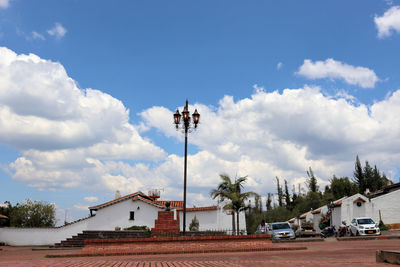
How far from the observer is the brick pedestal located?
50.4ft

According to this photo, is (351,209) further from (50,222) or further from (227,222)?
(50,222)

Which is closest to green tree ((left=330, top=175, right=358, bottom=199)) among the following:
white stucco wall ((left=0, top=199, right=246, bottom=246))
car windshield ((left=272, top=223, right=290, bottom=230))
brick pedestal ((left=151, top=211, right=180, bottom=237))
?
white stucco wall ((left=0, top=199, right=246, bottom=246))

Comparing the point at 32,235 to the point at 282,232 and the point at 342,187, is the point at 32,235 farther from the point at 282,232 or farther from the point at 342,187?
the point at 342,187

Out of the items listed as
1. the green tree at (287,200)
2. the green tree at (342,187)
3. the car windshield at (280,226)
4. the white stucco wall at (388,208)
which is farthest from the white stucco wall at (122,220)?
the green tree at (287,200)

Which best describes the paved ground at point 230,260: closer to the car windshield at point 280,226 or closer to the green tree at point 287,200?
the car windshield at point 280,226

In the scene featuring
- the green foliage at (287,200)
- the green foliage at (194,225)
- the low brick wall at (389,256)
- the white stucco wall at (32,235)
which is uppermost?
the green foliage at (287,200)

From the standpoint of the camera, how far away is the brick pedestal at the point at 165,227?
15.4 meters

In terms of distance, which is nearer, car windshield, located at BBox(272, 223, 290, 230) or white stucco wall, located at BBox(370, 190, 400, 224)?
car windshield, located at BBox(272, 223, 290, 230)

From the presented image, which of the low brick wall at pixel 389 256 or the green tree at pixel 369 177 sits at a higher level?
the green tree at pixel 369 177

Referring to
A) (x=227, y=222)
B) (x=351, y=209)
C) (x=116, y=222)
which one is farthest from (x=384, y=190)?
(x=116, y=222)

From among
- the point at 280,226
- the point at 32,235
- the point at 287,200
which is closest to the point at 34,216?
the point at 32,235

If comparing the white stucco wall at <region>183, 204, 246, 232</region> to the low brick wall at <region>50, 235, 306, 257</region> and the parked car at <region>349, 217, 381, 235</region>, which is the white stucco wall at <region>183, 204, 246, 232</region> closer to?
the parked car at <region>349, 217, 381, 235</region>

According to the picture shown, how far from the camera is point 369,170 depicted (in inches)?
2522

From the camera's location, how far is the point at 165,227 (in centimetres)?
1559
